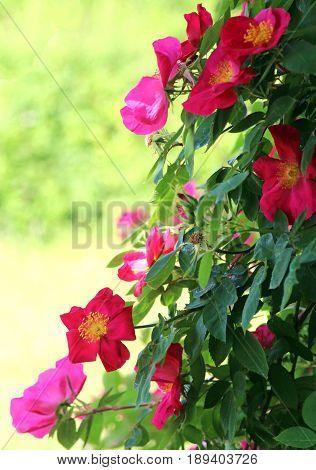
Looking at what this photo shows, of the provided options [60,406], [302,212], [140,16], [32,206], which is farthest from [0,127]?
[302,212]

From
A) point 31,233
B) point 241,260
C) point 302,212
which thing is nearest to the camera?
point 302,212

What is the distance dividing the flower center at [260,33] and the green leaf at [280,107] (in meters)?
0.04

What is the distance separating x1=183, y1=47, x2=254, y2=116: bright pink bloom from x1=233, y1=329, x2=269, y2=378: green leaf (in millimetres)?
165

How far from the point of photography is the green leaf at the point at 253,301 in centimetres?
50

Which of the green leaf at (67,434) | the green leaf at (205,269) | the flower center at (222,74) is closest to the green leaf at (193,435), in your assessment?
the green leaf at (67,434)

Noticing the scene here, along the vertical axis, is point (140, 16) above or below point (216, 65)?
above

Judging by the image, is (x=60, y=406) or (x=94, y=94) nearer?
(x=60, y=406)

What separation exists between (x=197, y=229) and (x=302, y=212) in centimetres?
10

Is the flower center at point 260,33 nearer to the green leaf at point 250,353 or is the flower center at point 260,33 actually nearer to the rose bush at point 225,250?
the rose bush at point 225,250

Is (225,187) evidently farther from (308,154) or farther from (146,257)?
(146,257)

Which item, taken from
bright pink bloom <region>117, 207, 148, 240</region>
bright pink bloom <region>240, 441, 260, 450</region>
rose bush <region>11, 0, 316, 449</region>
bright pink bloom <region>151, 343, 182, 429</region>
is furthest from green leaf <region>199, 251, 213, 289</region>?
bright pink bloom <region>117, 207, 148, 240</region>

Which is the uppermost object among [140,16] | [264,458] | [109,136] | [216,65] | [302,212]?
[140,16]

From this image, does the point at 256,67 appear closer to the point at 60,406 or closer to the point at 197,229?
the point at 197,229

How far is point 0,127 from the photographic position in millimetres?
2477
